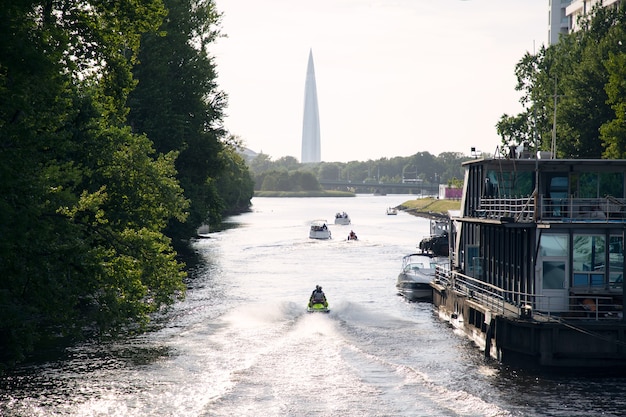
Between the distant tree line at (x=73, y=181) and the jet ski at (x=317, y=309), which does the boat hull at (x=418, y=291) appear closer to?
the jet ski at (x=317, y=309)

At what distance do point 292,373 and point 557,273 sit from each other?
1201 centimetres

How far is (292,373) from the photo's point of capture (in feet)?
115

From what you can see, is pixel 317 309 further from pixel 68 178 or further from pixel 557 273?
pixel 68 178

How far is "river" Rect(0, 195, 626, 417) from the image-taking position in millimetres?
29719

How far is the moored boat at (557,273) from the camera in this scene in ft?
107

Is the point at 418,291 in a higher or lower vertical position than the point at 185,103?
lower

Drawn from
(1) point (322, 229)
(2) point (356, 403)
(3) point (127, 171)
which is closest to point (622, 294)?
(2) point (356, 403)

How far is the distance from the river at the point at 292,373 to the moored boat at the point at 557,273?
1171mm

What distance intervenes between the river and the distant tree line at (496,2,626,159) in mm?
26396

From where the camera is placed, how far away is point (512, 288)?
126ft

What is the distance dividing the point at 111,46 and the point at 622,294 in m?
22.5

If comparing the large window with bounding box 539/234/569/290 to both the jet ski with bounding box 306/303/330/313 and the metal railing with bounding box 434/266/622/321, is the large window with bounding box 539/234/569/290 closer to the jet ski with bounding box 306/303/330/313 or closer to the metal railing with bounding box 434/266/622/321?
the metal railing with bounding box 434/266/622/321

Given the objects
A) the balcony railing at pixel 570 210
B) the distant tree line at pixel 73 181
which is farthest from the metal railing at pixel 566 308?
the distant tree line at pixel 73 181

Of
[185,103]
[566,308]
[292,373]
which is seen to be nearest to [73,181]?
[292,373]
